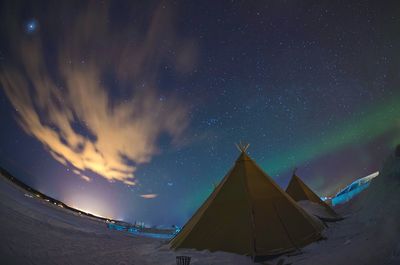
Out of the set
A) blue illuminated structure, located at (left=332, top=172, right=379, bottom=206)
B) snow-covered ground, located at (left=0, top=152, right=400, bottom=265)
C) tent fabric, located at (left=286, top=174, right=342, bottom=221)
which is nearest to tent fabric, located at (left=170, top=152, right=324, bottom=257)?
snow-covered ground, located at (left=0, top=152, right=400, bottom=265)

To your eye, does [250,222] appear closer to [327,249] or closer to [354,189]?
[327,249]

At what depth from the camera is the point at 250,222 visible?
20.0 ft

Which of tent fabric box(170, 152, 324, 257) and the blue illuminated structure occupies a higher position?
the blue illuminated structure

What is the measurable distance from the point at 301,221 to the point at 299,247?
3.07 ft

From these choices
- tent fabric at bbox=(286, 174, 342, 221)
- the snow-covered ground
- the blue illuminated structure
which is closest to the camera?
the snow-covered ground

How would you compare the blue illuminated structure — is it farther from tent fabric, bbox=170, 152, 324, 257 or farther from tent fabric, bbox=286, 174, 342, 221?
tent fabric, bbox=170, 152, 324, 257

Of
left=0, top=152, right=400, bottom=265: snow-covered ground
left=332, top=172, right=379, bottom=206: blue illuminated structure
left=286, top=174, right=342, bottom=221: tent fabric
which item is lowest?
left=0, top=152, right=400, bottom=265: snow-covered ground

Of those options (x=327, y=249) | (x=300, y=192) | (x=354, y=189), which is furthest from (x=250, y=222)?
(x=354, y=189)

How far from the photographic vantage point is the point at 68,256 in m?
5.59

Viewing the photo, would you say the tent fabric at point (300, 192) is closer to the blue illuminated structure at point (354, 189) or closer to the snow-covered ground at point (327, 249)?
the blue illuminated structure at point (354, 189)

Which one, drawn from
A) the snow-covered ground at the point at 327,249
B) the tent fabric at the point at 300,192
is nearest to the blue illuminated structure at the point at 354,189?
the tent fabric at the point at 300,192

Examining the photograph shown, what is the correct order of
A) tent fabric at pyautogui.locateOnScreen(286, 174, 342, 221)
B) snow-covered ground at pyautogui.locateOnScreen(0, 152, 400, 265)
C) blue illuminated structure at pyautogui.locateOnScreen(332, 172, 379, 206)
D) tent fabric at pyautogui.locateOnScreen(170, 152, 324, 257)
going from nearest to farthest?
snow-covered ground at pyautogui.locateOnScreen(0, 152, 400, 265) < tent fabric at pyautogui.locateOnScreen(170, 152, 324, 257) < tent fabric at pyautogui.locateOnScreen(286, 174, 342, 221) < blue illuminated structure at pyautogui.locateOnScreen(332, 172, 379, 206)

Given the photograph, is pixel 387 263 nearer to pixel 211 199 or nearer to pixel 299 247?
pixel 299 247

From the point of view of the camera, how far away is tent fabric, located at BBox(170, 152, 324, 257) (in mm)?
5820
